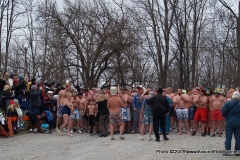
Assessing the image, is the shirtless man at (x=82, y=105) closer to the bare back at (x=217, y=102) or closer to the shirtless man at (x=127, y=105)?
the shirtless man at (x=127, y=105)

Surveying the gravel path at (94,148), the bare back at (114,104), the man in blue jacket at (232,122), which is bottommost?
the gravel path at (94,148)

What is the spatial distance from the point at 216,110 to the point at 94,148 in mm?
5771

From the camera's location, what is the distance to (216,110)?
49.5 ft

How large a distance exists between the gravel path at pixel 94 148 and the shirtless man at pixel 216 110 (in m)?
0.86

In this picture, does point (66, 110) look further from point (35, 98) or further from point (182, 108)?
point (182, 108)

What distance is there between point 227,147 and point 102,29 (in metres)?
20.7

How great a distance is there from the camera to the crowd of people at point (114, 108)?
14.2 metres


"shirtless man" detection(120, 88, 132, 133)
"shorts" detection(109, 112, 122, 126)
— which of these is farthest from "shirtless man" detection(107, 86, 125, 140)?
"shirtless man" detection(120, 88, 132, 133)

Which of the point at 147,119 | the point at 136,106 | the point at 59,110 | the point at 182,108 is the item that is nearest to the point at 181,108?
the point at 182,108

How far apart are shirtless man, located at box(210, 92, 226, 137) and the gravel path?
2.84ft

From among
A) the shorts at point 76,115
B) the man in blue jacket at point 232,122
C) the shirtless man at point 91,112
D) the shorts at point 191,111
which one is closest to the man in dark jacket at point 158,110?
the man in blue jacket at point 232,122

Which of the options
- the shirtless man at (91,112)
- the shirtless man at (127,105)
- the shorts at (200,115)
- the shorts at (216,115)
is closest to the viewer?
the shorts at (216,115)

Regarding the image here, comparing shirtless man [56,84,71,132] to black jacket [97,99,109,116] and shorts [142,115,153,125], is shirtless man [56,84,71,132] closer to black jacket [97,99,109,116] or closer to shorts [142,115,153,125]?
black jacket [97,99,109,116]

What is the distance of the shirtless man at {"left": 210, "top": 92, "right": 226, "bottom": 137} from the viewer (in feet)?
49.4
